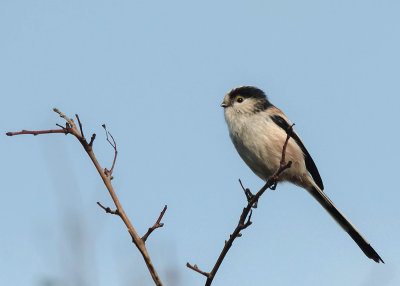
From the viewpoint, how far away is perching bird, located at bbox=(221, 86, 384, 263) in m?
5.48

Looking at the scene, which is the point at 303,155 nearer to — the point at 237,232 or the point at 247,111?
the point at 247,111

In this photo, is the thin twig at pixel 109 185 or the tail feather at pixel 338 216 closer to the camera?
the thin twig at pixel 109 185

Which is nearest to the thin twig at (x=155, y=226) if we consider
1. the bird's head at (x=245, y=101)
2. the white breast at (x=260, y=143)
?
the white breast at (x=260, y=143)

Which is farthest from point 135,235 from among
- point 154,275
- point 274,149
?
point 274,149

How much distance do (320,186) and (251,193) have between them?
1.99 m

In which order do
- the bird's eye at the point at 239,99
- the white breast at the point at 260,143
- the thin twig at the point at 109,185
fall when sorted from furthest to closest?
the bird's eye at the point at 239,99, the white breast at the point at 260,143, the thin twig at the point at 109,185

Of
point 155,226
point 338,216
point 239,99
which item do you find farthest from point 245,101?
point 155,226

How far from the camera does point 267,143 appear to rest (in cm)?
546

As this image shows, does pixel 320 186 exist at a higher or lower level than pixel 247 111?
lower

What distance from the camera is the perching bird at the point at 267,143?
5.48 metres

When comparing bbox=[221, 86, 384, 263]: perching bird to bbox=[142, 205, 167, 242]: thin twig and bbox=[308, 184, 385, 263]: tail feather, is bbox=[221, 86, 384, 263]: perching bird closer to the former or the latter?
bbox=[308, 184, 385, 263]: tail feather

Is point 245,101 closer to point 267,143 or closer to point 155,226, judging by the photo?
point 267,143

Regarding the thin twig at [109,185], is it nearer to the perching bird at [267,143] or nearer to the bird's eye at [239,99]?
the perching bird at [267,143]

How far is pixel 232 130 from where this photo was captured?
5738 millimetres
